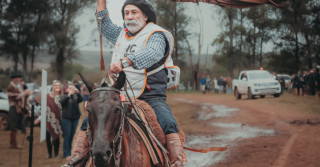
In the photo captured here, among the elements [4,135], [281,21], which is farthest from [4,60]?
[281,21]

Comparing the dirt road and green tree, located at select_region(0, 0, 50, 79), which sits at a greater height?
green tree, located at select_region(0, 0, 50, 79)

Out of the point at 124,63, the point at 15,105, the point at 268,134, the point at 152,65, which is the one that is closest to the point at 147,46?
the point at 152,65

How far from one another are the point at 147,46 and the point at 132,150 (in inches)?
37.4

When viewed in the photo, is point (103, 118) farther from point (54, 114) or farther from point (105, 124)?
point (54, 114)

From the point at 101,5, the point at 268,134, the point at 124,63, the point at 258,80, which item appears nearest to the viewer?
the point at 124,63

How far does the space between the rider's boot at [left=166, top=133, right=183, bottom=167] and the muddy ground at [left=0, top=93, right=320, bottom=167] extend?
494 centimetres

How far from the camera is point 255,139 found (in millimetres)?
11031

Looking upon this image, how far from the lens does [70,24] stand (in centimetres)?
728

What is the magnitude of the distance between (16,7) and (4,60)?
220 cm

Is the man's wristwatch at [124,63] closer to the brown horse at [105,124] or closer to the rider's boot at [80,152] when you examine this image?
the brown horse at [105,124]

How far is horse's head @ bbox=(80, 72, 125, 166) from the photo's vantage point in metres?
2.43

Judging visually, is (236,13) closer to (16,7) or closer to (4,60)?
(4,60)

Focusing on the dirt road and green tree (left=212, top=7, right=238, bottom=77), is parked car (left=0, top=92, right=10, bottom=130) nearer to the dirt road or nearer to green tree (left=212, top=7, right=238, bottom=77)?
the dirt road

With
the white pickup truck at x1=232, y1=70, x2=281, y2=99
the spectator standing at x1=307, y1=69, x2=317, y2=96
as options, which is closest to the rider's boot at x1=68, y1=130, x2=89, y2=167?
the white pickup truck at x1=232, y1=70, x2=281, y2=99
